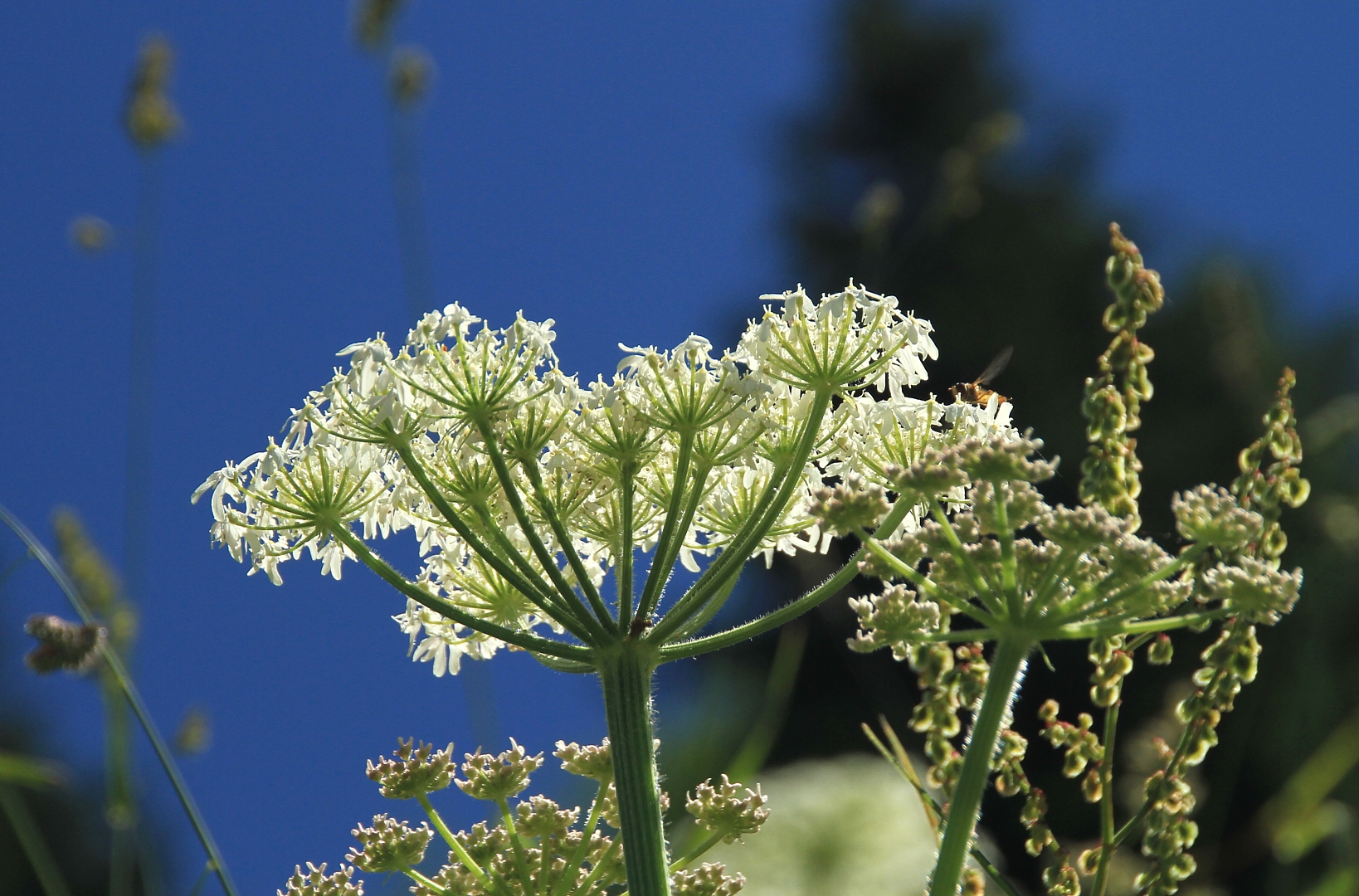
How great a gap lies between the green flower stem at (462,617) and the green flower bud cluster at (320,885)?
1.96 ft

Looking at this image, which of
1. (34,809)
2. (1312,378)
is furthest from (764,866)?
(34,809)

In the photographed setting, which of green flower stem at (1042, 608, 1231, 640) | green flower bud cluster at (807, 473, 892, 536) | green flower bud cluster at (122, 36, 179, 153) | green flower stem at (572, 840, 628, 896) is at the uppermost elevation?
green flower bud cluster at (122, 36, 179, 153)

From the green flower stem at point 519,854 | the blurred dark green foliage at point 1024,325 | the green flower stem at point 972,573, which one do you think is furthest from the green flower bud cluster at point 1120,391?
the blurred dark green foliage at point 1024,325

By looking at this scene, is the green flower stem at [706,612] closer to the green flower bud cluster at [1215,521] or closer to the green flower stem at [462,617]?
the green flower stem at [462,617]

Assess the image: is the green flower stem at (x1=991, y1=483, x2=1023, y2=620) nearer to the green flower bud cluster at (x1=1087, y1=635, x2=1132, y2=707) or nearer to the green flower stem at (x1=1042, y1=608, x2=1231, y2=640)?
the green flower stem at (x1=1042, y1=608, x2=1231, y2=640)

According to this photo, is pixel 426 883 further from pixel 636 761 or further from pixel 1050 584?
pixel 1050 584

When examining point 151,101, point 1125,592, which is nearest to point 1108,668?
point 1125,592

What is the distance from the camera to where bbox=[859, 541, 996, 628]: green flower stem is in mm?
1941

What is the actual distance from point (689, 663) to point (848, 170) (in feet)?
50.3

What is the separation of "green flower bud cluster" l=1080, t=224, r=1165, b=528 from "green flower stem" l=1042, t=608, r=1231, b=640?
258 millimetres

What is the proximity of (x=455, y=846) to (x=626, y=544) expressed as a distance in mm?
724

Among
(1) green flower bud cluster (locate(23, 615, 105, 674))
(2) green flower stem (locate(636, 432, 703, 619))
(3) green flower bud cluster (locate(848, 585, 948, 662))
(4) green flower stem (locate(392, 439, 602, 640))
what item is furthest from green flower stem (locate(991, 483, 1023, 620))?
(1) green flower bud cluster (locate(23, 615, 105, 674))

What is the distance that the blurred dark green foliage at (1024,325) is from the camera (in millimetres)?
13414

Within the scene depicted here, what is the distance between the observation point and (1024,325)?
27734 mm
